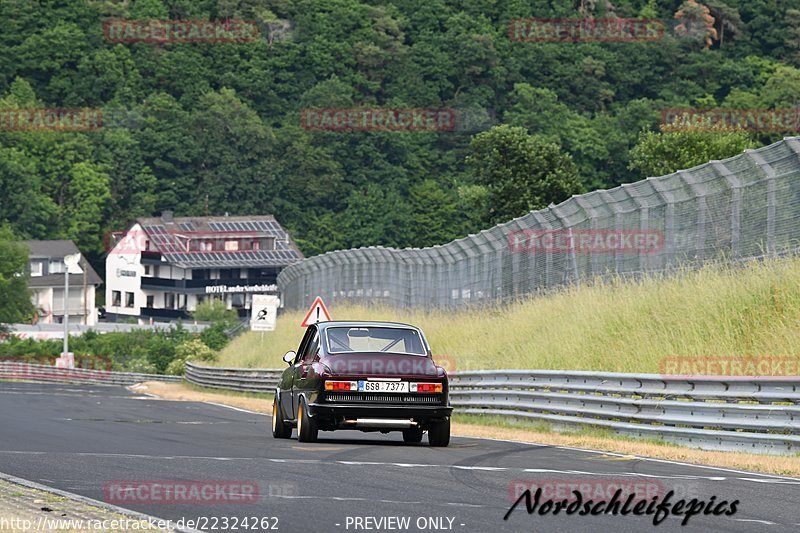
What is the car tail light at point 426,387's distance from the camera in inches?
680

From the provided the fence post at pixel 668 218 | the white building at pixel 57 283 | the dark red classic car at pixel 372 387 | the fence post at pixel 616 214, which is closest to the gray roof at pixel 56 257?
the white building at pixel 57 283

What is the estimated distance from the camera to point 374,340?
18.2 m

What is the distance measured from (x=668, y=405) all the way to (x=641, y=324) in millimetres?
6120

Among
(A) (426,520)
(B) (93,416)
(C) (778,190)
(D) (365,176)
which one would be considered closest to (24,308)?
(D) (365,176)

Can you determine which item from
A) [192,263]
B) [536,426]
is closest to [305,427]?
[536,426]

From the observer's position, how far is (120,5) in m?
195

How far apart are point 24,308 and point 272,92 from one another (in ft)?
207

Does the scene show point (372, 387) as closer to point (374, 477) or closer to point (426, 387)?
point (426, 387)

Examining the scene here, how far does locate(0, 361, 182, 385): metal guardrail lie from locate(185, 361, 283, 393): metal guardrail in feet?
63.5

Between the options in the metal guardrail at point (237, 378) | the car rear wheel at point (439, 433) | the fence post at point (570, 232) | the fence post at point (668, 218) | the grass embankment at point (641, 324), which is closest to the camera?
the car rear wheel at point (439, 433)

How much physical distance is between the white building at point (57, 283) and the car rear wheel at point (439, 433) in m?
136

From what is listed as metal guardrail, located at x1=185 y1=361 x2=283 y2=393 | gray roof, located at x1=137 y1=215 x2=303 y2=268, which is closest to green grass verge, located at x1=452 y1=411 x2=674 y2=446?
metal guardrail, located at x1=185 y1=361 x2=283 y2=393

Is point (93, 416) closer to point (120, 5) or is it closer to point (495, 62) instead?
point (495, 62)

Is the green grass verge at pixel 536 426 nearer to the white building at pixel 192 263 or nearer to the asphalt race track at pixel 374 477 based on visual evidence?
the asphalt race track at pixel 374 477
